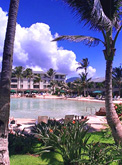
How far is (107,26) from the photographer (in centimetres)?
593

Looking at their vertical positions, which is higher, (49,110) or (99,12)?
(99,12)

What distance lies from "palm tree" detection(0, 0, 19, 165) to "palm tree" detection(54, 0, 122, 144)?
330 cm

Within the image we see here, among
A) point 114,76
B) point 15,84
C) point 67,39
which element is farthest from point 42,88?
point 67,39

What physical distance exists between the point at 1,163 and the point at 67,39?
521 centimetres

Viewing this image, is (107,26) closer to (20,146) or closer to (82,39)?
(82,39)

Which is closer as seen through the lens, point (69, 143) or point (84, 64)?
point (69, 143)

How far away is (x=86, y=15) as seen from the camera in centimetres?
664

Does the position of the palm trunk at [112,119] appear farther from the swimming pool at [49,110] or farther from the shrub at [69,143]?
the swimming pool at [49,110]

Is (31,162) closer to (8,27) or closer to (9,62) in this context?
(9,62)

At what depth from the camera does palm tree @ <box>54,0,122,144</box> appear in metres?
5.47

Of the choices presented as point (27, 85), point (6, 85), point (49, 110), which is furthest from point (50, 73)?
point (6, 85)

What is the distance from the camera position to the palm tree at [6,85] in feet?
10.2

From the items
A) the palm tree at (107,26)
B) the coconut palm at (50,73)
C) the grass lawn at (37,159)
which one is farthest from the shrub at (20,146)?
the coconut palm at (50,73)

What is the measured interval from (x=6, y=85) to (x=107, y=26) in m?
4.54
